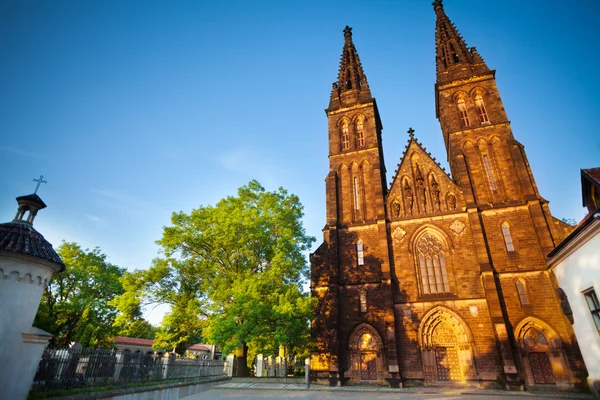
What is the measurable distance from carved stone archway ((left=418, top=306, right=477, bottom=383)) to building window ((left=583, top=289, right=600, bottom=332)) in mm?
7185

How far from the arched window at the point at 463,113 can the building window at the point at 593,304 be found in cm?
1672

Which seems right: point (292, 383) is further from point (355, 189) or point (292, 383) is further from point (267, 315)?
point (355, 189)

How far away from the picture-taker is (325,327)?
2173cm

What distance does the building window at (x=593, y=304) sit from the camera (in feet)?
42.9

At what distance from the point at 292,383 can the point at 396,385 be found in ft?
21.8

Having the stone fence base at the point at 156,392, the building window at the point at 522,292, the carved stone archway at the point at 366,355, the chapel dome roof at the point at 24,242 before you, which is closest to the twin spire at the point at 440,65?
the building window at the point at 522,292

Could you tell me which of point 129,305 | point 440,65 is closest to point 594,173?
point 440,65

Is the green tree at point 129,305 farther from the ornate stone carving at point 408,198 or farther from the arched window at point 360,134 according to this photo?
the arched window at point 360,134

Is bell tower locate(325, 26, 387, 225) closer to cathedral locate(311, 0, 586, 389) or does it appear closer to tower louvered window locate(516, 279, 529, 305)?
cathedral locate(311, 0, 586, 389)

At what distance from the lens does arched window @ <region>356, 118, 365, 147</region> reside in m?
28.8

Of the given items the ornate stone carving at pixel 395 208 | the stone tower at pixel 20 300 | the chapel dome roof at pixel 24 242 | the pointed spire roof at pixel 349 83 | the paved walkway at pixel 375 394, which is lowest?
the paved walkway at pixel 375 394

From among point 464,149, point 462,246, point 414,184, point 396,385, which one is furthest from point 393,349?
point 464,149

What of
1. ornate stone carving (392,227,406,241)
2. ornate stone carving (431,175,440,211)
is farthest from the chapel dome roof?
ornate stone carving (431,175,440,211)

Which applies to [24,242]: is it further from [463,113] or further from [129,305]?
[463,113]
